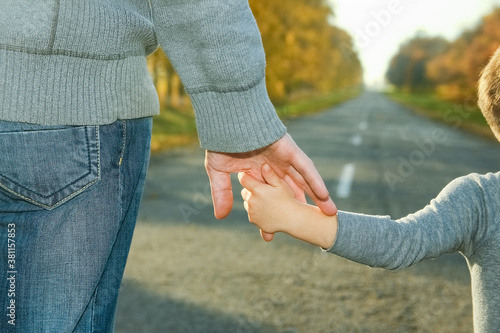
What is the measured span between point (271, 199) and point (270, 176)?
7 cm

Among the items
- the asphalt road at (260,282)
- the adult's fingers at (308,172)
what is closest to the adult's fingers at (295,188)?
the adult's fingers at (308,172)

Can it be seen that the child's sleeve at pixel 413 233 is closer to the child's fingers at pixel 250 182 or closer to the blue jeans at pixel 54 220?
the child's fingers at pixel 250 182

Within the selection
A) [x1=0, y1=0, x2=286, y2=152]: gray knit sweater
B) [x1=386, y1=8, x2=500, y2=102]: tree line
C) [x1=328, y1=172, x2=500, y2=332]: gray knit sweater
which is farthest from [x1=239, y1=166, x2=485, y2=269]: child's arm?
[x1=386, y1=8, x2=500, y2=102]: tree line

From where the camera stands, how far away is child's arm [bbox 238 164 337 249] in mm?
1441

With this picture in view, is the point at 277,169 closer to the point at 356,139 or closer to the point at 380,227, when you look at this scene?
the point at 380,227

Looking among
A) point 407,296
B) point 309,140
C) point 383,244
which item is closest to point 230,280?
point 407,296

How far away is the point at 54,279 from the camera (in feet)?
3.69

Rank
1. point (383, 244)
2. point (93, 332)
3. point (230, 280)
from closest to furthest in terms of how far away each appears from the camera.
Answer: point (93, 332)
point (383, 244)
point (230, 280)

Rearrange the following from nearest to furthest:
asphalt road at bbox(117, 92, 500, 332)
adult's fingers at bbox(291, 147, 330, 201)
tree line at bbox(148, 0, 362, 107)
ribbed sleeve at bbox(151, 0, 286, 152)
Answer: ribbed sleeve at bbox(151, 0, 286, 152)
adult's fingers at bbox(291, 147, 330, 201)
asphalt road at bbox(117, 92, 500, 332)
tree line at bbox(148, 0, 362, 107)

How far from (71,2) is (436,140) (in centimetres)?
1418

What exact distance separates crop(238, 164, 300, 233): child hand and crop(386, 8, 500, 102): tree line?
2.95ft

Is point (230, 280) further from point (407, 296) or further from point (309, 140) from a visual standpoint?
point (309, 140)

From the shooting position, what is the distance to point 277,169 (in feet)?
4.81

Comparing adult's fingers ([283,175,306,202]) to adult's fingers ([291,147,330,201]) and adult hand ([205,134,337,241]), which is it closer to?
adult hand ([205,134,337,241])
